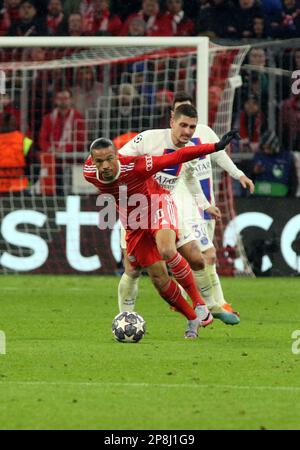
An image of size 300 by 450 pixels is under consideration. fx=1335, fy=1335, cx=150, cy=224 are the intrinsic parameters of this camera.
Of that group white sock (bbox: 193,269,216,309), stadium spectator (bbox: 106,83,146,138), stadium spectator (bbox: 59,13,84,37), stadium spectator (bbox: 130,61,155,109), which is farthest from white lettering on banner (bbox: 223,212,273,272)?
white sock (bbox: 193,269,216,309)

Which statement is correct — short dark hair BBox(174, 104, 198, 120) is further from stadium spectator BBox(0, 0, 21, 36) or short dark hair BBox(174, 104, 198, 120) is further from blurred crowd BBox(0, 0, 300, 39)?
stadium spectator BBox(0, 0, 21, 36)

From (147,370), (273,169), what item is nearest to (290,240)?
(273,169)

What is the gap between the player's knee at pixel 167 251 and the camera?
10484mm

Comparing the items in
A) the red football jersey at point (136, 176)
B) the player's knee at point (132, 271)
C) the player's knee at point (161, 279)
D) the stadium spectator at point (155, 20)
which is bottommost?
the player's knee at point (161, 279)

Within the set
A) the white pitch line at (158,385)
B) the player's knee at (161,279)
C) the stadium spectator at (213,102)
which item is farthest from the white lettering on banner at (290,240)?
the white pitch line at (158,385)

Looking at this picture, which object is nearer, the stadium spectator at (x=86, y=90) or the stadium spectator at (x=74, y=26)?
the stadium spectator at (x=86, y=90)

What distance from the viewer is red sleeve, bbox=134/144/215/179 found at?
10.2 metres

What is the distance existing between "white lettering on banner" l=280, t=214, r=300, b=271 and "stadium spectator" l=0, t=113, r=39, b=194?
355cm

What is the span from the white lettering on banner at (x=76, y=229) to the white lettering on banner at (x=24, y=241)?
0.96ft

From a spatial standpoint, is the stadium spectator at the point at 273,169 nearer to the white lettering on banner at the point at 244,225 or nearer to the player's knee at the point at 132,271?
the white lettering on banner at the point at 244,225

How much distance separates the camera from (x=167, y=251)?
413 inches

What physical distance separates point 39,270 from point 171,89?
3.35 metres

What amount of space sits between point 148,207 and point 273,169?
743cm

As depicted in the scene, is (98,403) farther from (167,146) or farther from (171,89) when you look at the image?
(171,89)
